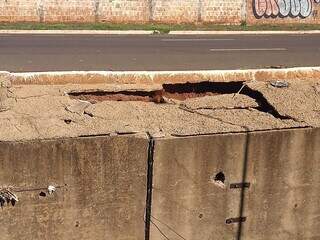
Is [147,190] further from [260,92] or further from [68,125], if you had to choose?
[260,92]

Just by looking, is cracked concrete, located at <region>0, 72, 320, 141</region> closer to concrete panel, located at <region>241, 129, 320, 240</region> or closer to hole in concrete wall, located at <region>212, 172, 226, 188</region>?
concrete panel, located at <region>241, 129, 320, 240</region>

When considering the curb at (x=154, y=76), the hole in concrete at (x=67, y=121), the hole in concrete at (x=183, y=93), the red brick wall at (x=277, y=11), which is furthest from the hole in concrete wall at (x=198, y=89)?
the red brick wall at (x=277, y=11)

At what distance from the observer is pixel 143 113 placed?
8242mm

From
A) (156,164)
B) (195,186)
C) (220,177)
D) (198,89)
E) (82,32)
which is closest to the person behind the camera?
(156,164)

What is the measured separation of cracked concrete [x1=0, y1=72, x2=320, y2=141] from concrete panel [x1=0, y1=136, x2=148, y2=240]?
0.67ft

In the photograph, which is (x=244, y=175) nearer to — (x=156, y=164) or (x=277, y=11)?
(x=156, y=164)

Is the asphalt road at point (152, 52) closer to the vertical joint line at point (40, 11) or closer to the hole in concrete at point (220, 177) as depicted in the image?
the hole in concrete at point (220, 177)

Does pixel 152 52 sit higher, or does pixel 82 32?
pixel 152 52

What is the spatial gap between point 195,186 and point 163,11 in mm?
18532

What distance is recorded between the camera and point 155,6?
25.0 m

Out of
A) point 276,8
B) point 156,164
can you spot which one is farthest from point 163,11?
point 156,164

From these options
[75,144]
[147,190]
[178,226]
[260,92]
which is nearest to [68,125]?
[75,144]

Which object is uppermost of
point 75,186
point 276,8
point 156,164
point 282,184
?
point 276,8

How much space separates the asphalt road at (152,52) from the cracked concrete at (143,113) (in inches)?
100
